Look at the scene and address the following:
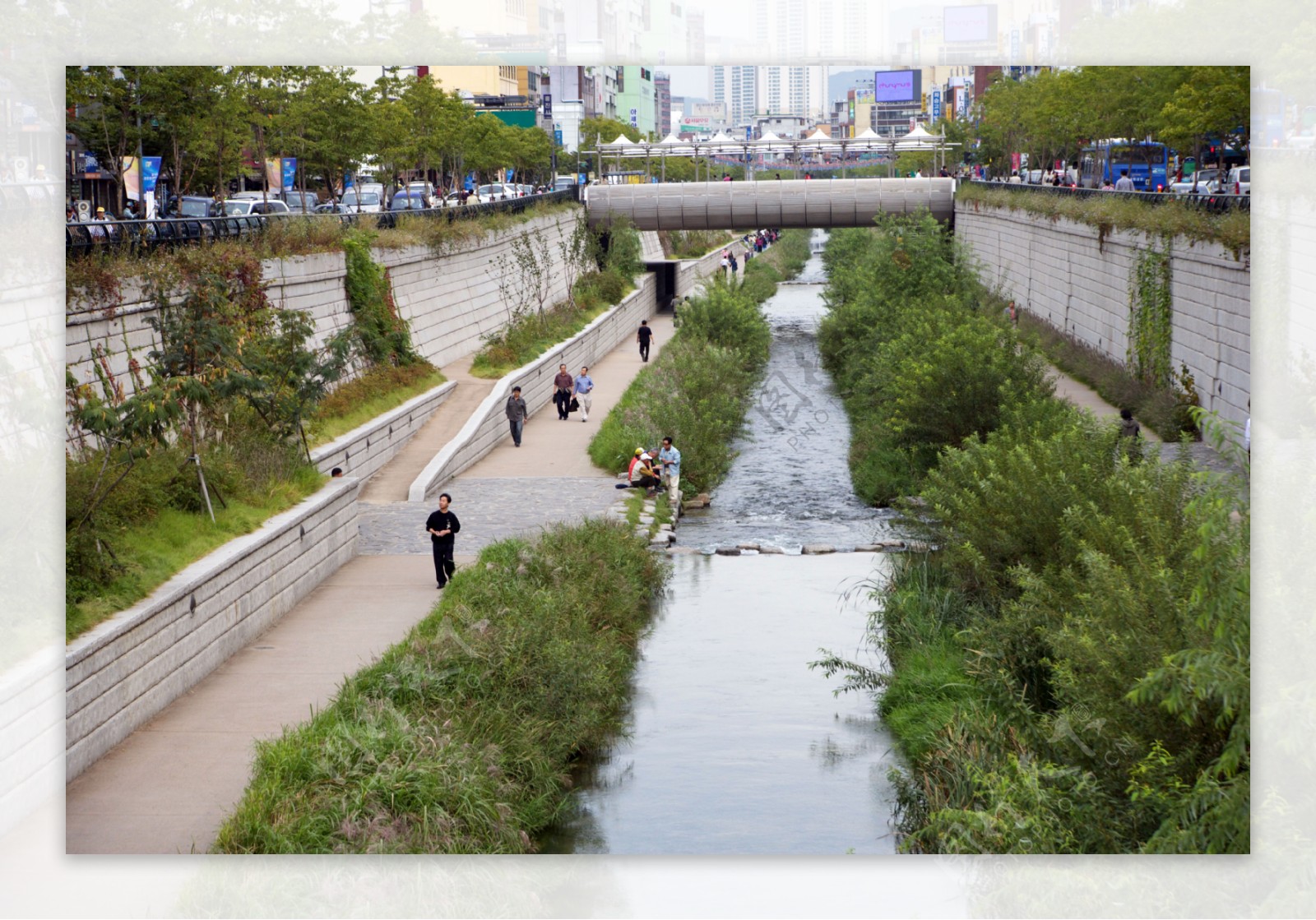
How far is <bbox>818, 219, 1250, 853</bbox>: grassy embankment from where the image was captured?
791 centimetres

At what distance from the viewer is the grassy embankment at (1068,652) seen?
7906mm

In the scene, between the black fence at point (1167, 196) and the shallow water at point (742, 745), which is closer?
the shallow water at point (742, 745)

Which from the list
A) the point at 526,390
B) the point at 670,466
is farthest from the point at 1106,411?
the point at 526,390

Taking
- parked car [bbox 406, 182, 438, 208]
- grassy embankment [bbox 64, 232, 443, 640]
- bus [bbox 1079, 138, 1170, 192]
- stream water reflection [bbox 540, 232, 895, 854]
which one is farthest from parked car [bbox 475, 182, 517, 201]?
grassy embankment [bbox 64, 232, 443, 640]

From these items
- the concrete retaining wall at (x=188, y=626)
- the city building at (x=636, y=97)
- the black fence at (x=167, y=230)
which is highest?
the city building at (x=636, y=97)

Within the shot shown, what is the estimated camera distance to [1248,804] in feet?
25.6

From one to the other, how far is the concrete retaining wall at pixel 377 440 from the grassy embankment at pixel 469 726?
199 inches

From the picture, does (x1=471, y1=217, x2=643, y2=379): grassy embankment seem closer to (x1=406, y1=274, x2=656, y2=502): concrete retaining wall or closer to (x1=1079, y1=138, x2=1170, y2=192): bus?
(x1=406, y1=274, x2=656, y2=502): concrete retaining wall

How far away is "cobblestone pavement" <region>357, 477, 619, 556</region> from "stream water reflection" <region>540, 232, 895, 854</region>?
1.63 meters

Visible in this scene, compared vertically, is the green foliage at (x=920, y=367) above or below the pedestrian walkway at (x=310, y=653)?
above

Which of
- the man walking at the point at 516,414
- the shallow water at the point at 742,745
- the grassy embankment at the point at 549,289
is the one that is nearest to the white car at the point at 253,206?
the grassy embankment at the point at 549,289

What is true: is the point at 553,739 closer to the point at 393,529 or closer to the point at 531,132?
the point at 393,529

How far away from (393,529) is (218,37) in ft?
22.5

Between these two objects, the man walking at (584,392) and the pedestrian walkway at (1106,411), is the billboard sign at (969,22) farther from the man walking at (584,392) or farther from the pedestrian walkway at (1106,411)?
the man walking at (584,392)
